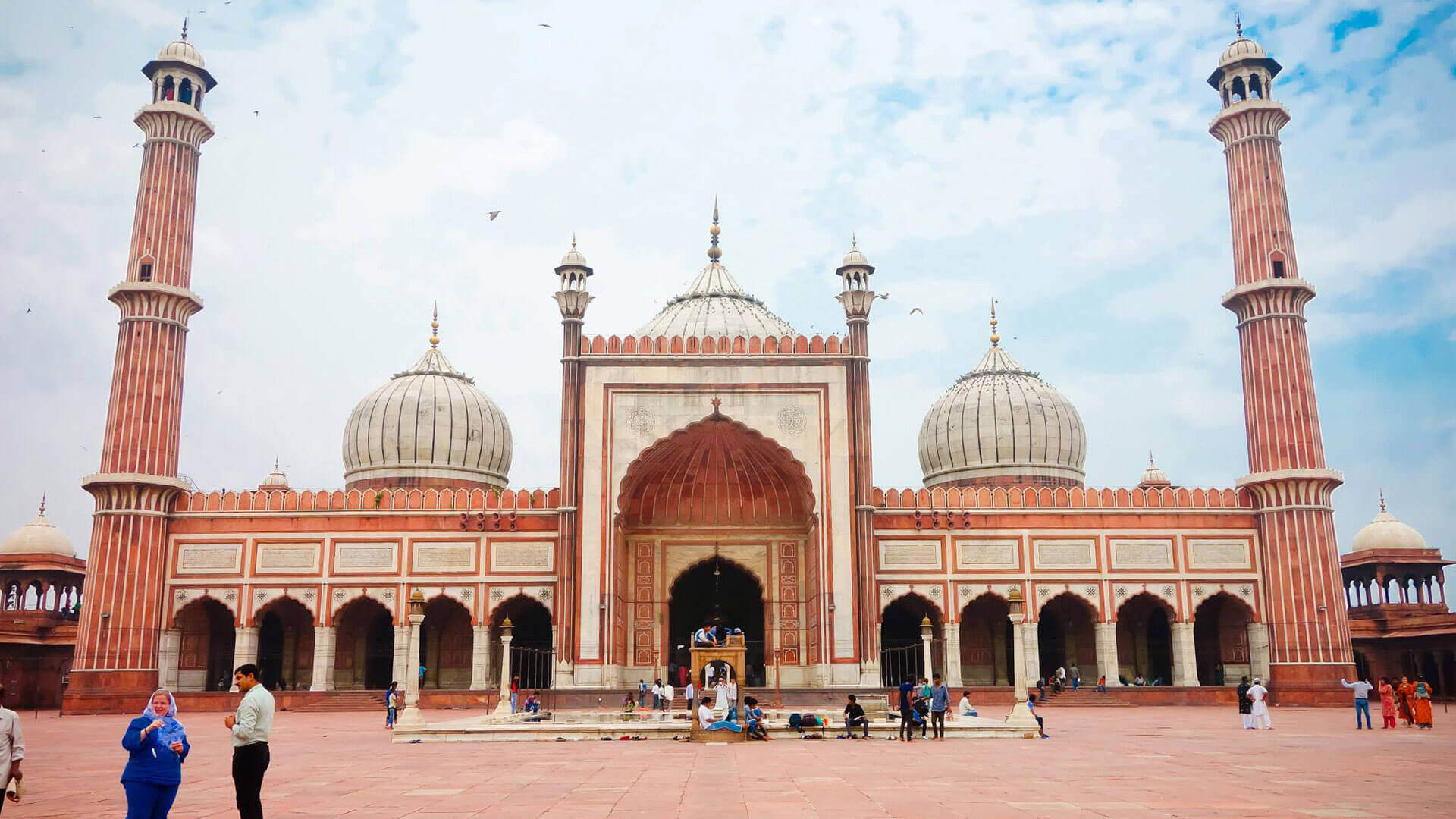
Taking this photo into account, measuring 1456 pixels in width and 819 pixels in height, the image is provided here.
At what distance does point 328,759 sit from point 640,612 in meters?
14.4

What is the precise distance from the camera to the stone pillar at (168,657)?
25.2 meters

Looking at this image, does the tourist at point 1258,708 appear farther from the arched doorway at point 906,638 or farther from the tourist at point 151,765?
the tourist at point 151,765

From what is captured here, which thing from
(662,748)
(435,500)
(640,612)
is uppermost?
(435,500)

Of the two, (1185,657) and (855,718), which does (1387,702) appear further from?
(1185,657)

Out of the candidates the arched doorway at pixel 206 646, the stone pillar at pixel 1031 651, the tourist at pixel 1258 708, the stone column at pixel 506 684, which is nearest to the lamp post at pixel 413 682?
the stone column at pixel 506 684

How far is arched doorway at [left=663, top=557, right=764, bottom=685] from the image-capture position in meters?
27.6

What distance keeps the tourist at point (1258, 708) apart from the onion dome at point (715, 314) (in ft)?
49.1

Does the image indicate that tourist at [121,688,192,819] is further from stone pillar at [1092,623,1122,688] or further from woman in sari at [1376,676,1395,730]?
stone pillar at [1092,623,1122,688]

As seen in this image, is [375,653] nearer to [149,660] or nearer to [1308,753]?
[149,660]

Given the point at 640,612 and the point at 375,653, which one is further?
the point at 375,653

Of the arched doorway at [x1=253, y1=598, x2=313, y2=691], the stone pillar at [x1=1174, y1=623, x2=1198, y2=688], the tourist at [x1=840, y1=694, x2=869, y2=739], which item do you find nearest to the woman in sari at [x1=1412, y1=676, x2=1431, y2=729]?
the tourist at [x1=840, y1=694, x2=869, y2=739]

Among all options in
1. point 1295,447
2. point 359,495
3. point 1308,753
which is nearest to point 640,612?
point 359,495

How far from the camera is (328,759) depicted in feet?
39.9

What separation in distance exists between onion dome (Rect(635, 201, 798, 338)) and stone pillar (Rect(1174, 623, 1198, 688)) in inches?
462
